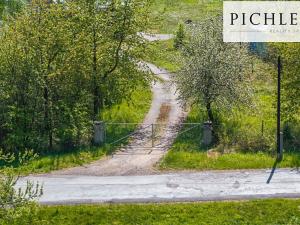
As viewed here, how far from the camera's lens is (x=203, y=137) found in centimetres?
2402

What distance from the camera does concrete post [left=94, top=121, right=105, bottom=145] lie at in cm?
2423

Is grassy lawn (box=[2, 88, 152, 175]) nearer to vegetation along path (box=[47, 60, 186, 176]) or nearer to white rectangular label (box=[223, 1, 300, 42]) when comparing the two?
vegetation along path (box=[47, 60, 186, 176])

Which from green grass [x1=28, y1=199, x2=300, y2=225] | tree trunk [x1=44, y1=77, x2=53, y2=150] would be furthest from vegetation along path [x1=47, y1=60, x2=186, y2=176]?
green grass [x1=28, y1=199, x2=300, y2=225]

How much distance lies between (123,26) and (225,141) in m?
7.49

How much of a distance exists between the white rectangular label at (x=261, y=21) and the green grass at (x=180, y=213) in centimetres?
993

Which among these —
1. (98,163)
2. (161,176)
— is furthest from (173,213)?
(98,163)

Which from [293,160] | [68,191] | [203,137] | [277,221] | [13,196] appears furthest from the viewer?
[203,137]

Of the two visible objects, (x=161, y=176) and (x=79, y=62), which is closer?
(x=161, y=176)

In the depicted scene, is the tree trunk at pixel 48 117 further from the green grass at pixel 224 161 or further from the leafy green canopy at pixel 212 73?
the leafy green canopy at pixel 212 73

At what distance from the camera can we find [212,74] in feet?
80.4

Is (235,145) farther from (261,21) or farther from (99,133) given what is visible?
(261,21)

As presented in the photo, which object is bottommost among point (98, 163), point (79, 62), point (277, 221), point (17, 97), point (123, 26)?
point (277, 221)

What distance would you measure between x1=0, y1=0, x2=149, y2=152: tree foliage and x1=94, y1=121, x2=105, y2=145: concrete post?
48cm

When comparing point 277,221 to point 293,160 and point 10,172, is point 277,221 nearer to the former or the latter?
point 293,160
